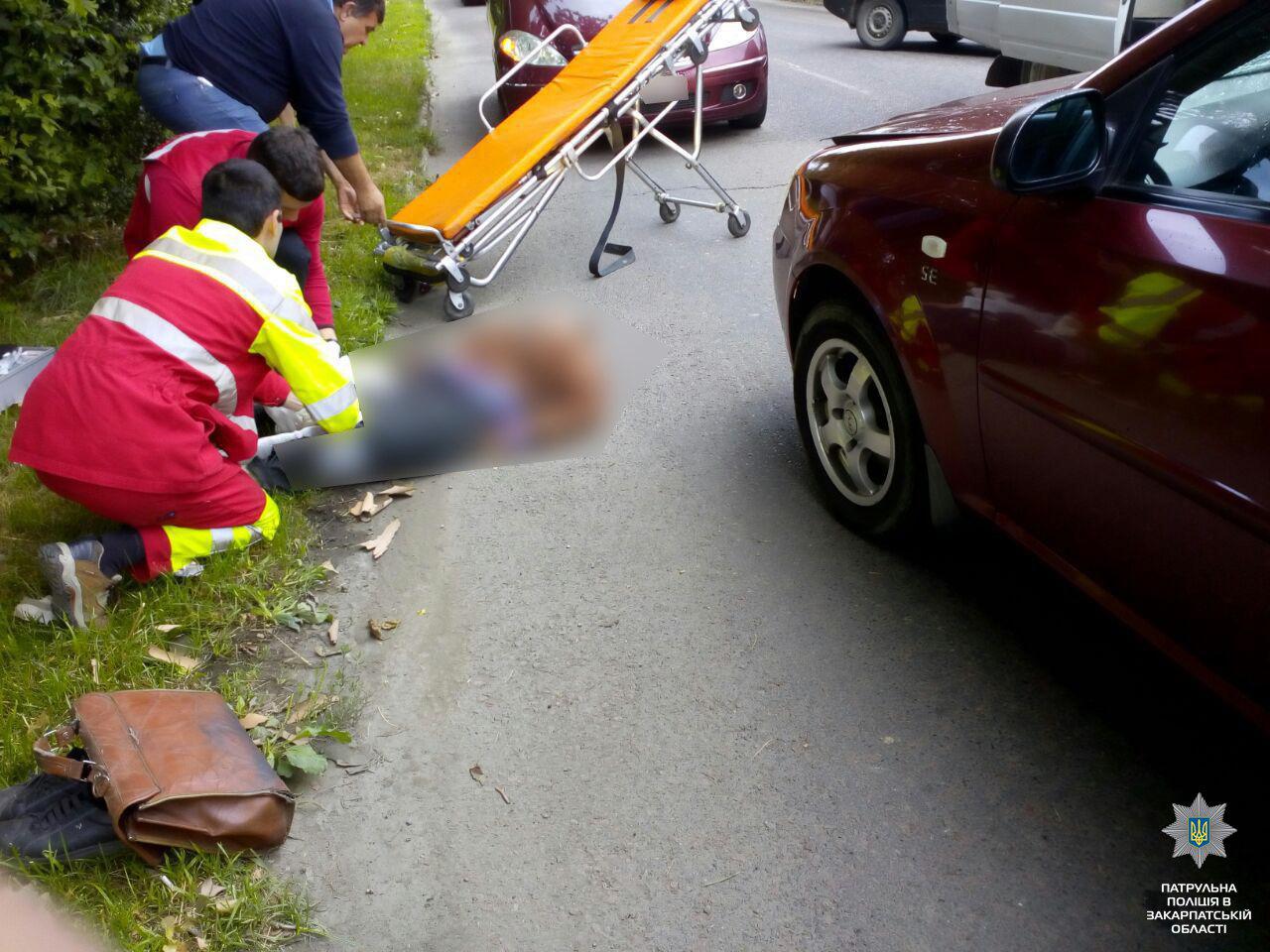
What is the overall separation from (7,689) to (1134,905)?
9.75 feet

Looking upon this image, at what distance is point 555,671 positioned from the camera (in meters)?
3.27

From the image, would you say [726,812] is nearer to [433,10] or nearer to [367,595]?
[367,595]

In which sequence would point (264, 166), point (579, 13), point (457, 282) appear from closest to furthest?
point (264, 166) → point (457, 282) → point (579, 13)

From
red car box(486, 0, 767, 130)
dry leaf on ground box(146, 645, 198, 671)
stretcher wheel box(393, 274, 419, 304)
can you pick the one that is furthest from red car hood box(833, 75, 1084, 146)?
red car box(486, 0, 767, 130)

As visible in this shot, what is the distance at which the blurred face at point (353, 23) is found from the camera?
200 inches

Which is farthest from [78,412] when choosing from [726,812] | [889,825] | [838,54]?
[838,54]

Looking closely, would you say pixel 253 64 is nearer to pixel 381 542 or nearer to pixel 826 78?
pixel 381 542

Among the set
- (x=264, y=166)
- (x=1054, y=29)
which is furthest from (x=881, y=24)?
(x=264, y=166)

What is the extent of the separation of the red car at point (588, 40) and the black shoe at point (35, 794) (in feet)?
24.6

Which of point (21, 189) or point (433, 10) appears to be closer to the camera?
point (21, 189)

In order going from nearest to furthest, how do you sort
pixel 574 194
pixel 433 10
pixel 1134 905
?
1. pixel 1134 905
2. pixel 574 194
3. pixel 433 10

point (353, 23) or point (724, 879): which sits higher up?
point (353, 23)

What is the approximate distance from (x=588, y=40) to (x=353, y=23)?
426 centimetres

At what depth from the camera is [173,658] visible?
3322 mm
